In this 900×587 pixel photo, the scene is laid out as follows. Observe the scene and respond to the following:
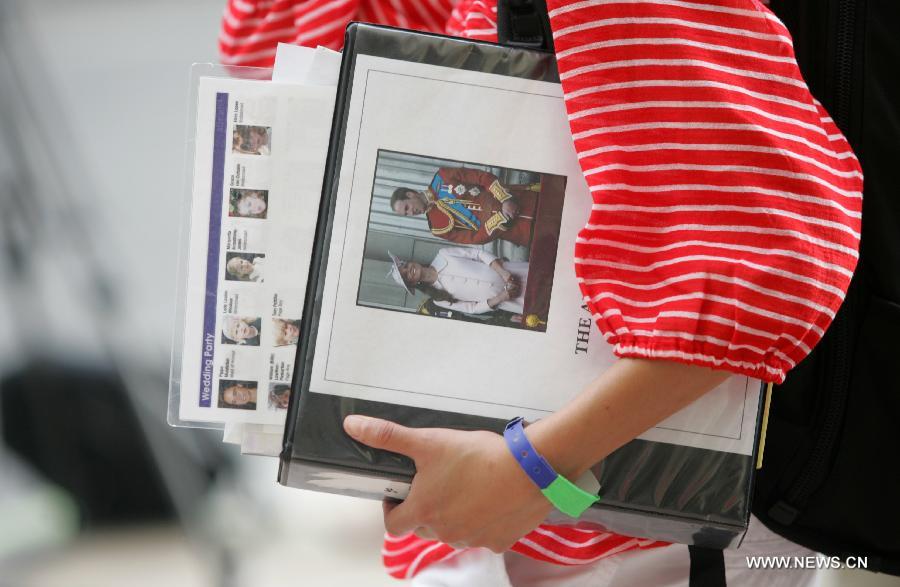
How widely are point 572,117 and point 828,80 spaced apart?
17 cm

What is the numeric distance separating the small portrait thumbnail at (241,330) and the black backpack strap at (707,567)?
330mm

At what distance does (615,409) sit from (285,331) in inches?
8.6

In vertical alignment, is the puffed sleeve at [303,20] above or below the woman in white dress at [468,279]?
above

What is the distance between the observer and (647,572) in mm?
602

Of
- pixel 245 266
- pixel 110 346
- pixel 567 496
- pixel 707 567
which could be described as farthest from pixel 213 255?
pixel 110 346

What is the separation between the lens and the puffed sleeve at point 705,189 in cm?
41

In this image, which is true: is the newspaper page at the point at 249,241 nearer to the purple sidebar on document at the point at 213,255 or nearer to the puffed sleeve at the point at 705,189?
the purple sidebar on document at the point at 213,255

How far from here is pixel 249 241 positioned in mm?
521

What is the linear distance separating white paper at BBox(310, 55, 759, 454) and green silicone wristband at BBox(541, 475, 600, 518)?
47 mm

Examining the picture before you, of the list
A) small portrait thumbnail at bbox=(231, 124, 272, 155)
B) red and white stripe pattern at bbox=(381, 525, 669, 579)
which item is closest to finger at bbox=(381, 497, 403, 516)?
red and white stripe pattern at bbox=(381, 525, 669, 579)

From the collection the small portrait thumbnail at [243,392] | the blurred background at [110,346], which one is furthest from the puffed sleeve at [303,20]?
the blurred background at [110,346]

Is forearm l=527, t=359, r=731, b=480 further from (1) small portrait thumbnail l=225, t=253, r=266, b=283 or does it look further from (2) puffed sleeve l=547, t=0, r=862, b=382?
(1) small portrait thumbnail l=225, t=253, r=266, b=283

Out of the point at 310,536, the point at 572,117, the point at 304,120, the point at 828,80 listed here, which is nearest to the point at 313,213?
the point at 304,120

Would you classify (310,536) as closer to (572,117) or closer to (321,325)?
(321,325)
